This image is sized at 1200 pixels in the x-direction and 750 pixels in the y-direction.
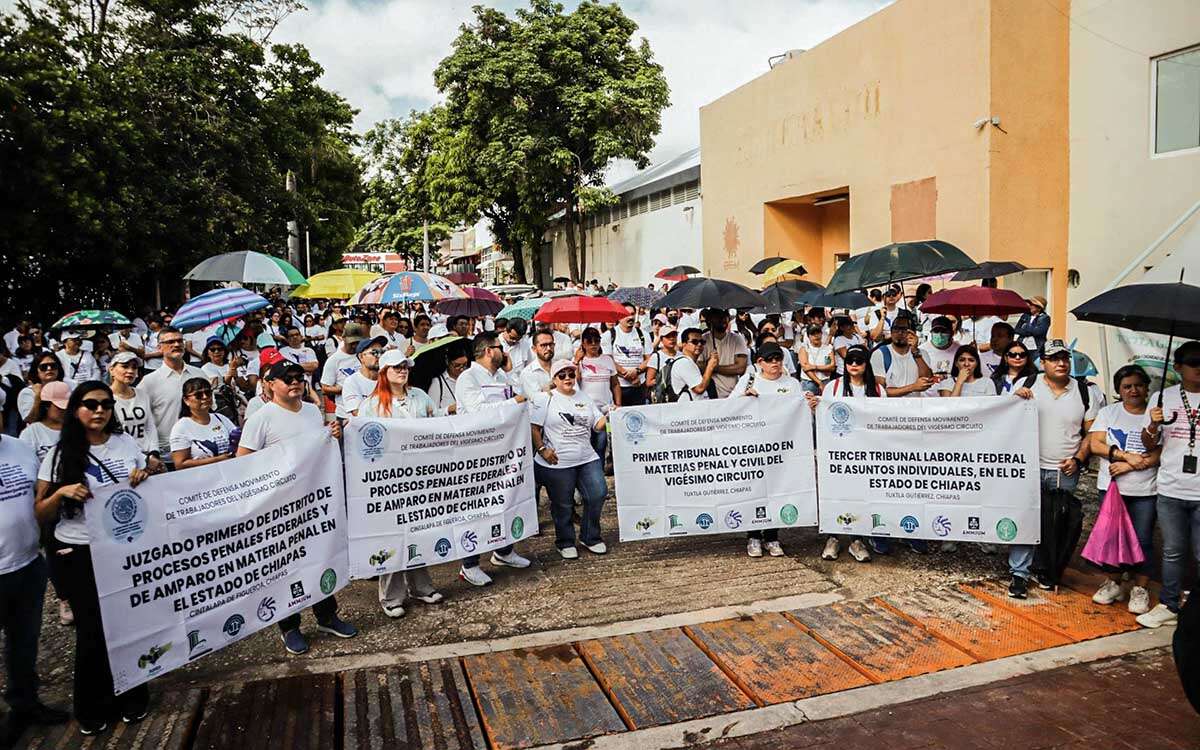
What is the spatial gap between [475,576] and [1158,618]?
4.83 meters

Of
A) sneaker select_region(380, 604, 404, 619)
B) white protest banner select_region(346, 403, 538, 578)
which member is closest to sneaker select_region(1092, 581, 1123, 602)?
white protest banner select_region(346, 403, 538, 578)

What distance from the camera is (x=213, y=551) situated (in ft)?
15.9

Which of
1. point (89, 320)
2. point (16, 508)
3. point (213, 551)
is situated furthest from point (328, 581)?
point (89, 320)

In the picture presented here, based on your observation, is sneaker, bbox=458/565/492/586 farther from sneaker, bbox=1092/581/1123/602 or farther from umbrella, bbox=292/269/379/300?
umbrella, bbox=292/269/379/300

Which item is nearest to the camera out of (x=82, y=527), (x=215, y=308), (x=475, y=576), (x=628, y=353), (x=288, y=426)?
(x=82, y=527)

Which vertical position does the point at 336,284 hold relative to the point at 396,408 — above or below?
above

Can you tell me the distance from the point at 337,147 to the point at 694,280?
30.8 metres

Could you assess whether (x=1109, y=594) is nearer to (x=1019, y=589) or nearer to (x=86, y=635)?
(x=1019, y=589)

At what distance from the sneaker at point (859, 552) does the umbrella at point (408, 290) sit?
628cm

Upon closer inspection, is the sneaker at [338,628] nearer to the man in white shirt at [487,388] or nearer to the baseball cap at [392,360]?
the man in white shirt at [487,388]

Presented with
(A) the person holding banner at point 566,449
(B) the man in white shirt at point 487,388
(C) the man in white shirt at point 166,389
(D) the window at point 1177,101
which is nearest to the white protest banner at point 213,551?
(B) the man in white shirt at point 487,388

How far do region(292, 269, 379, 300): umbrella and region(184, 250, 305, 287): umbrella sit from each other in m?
2.41

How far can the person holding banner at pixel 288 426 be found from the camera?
5.35 metres

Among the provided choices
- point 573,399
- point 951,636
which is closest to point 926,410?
point 951,636
